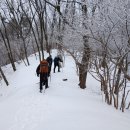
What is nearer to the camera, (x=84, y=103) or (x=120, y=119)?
(x=120, y=119)

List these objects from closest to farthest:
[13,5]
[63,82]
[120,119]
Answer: [120,119], [63,82], [13,5]

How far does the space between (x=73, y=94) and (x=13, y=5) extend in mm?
25762

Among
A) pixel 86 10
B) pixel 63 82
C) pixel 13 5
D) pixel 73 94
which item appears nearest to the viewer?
pixel 86 10

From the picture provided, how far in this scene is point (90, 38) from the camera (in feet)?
48.4

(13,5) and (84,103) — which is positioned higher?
(13,5)

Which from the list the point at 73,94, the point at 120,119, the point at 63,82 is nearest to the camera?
the point at 120,119

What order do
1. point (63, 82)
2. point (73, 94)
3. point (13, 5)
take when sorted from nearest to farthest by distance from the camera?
point (73, 94) < point (63, 82) < point (13, 5)

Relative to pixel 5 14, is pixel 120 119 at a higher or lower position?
lower

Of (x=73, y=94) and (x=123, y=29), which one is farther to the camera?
(x=73, y=94)

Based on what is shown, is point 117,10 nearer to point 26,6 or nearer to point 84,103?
point 84,103

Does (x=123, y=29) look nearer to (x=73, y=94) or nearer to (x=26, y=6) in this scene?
(x=73, y=94)

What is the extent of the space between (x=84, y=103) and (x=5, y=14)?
30139 mm

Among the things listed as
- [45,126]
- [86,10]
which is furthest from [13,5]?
[45,126]

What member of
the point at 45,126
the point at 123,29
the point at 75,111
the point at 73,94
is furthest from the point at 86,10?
the point at 45,126
